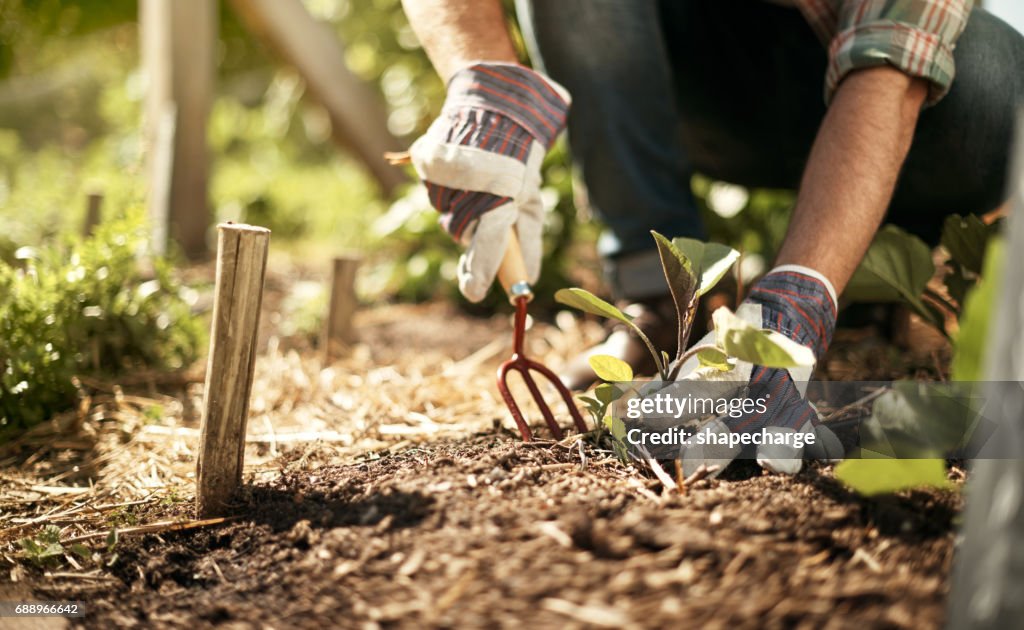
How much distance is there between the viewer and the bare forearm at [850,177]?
3.60ft

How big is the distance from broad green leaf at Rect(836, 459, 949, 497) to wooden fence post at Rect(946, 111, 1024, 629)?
0.46ft

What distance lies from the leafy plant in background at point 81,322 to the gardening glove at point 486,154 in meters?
0.71

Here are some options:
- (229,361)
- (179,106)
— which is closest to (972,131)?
(229,361)

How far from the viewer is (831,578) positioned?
71 cm

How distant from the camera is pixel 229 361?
0.96 m

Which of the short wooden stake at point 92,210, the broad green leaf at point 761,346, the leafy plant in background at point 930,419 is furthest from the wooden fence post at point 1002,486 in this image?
the short wooden stake at point 92,210

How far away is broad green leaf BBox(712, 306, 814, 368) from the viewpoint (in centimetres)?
80

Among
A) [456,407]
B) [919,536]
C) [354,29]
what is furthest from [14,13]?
[919,536]

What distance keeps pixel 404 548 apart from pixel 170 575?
0.31 metres

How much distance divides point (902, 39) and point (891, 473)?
0.72 m

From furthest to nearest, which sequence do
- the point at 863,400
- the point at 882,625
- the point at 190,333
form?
the point at 190,333 < the point at 863,400 < the point at 882,625

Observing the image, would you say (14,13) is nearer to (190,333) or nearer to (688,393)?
(190,333)

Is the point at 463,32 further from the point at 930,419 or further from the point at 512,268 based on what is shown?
the point at 930,419

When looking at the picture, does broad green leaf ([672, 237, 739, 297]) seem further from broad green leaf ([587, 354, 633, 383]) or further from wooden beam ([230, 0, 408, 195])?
wooden beam ([230, 0, 408, 195])
